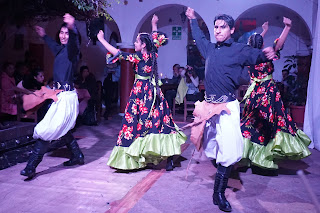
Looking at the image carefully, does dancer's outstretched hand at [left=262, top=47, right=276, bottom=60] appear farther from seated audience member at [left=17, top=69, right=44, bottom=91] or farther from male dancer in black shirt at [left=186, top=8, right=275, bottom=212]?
seated audience member at [left=17, top=69, right=44, bottom=91]

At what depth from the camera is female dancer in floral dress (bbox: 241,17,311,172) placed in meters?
4.00

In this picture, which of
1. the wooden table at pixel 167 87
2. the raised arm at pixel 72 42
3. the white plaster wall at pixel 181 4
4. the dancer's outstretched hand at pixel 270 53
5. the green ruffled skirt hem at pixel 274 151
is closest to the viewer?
the dancer's outstretched hand at pixel 270 53

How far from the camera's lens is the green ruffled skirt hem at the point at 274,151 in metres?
3.97

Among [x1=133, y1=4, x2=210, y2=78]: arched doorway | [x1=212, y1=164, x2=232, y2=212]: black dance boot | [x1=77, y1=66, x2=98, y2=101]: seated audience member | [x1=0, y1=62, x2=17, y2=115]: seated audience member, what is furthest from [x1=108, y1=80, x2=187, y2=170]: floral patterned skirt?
[x1=133, y1=4, x2=210, y2=78]: arched doorway

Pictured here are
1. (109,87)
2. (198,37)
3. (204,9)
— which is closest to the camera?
(198,37)

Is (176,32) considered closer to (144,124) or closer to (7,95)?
(7,95)

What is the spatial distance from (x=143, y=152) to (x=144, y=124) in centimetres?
37

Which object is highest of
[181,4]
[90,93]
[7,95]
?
[181,4]

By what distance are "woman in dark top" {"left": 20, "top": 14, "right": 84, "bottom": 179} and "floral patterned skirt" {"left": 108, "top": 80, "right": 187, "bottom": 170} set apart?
682mm

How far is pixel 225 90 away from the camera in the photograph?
2963 millimetres

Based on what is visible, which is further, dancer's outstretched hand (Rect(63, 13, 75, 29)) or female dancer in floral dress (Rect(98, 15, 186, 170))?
female dancer in floral dress (Rect(98, 15, 186, 170))

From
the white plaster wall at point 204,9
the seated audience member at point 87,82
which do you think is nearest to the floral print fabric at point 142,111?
the seated audience member at point 87,82

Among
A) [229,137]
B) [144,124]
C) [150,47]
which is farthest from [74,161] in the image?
[229,137]

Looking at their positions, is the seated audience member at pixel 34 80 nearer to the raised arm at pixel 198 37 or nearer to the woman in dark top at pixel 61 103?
the woman in dark top at pixel 61 103
